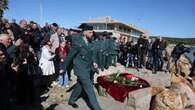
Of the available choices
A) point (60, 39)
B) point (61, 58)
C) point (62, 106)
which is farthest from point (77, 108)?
point (60, 39)

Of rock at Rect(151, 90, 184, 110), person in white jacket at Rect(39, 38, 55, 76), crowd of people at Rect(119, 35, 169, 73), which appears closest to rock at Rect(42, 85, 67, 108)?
person in white jacket at Rect(39, 38, 55, 76)

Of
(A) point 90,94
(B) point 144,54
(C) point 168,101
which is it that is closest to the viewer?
(A) point 90,94

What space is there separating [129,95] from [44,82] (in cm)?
273

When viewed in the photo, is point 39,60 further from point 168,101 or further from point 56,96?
point 168,101

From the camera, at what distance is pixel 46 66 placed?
11742 millimetres

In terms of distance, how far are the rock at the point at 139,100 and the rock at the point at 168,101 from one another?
1.52 ft

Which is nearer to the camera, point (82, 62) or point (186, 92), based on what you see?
point (82, 62)

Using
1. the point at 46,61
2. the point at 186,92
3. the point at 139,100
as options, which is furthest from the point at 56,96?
the point at 186,92

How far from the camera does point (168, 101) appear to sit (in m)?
10.4

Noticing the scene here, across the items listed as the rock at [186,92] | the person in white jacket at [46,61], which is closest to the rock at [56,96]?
the person in white jacket at [46,61]

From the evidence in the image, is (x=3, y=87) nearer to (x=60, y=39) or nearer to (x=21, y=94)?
(x=21, y=94)

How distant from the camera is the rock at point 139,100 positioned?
11.1 meters

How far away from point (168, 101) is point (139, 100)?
983mm

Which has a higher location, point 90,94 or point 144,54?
point 90,94
